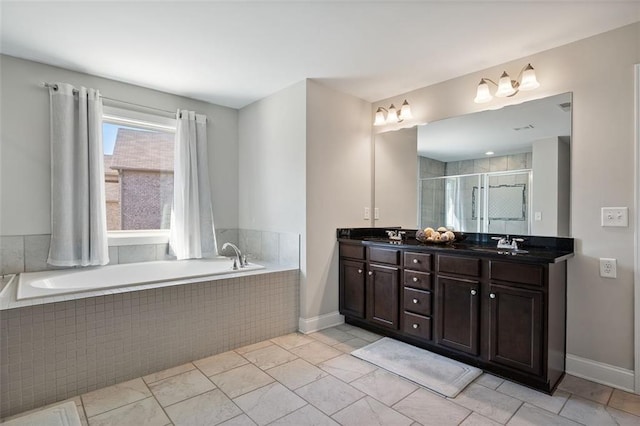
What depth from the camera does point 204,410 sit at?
1.86m

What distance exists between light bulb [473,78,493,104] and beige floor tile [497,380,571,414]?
2.13m

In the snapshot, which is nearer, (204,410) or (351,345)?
(204,410)

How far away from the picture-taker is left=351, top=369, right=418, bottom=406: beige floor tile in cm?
201

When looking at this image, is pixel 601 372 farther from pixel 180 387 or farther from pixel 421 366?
pixel 180 387

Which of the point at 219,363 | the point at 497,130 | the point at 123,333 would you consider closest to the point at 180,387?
the point at 219,363

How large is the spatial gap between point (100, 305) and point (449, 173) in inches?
118

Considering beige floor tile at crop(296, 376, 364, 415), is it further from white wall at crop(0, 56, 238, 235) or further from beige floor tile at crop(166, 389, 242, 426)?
white wall at crop(0, 56, 238, 235)

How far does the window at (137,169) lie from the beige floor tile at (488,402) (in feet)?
10.5

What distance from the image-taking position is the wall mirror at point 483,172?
241 centimetres

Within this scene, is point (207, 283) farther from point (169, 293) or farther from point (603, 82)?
point (603, 82)

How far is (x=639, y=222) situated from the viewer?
2.03m

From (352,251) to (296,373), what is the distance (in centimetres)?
128

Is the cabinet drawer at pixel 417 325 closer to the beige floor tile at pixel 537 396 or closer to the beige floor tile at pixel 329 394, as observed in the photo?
the beige floor tile at pixel 537 396

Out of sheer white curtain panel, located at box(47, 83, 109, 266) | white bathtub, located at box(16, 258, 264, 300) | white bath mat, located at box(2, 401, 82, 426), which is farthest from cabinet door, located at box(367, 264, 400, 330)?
sheer white curtain panel, located at box(47, 83, 109, 266)
